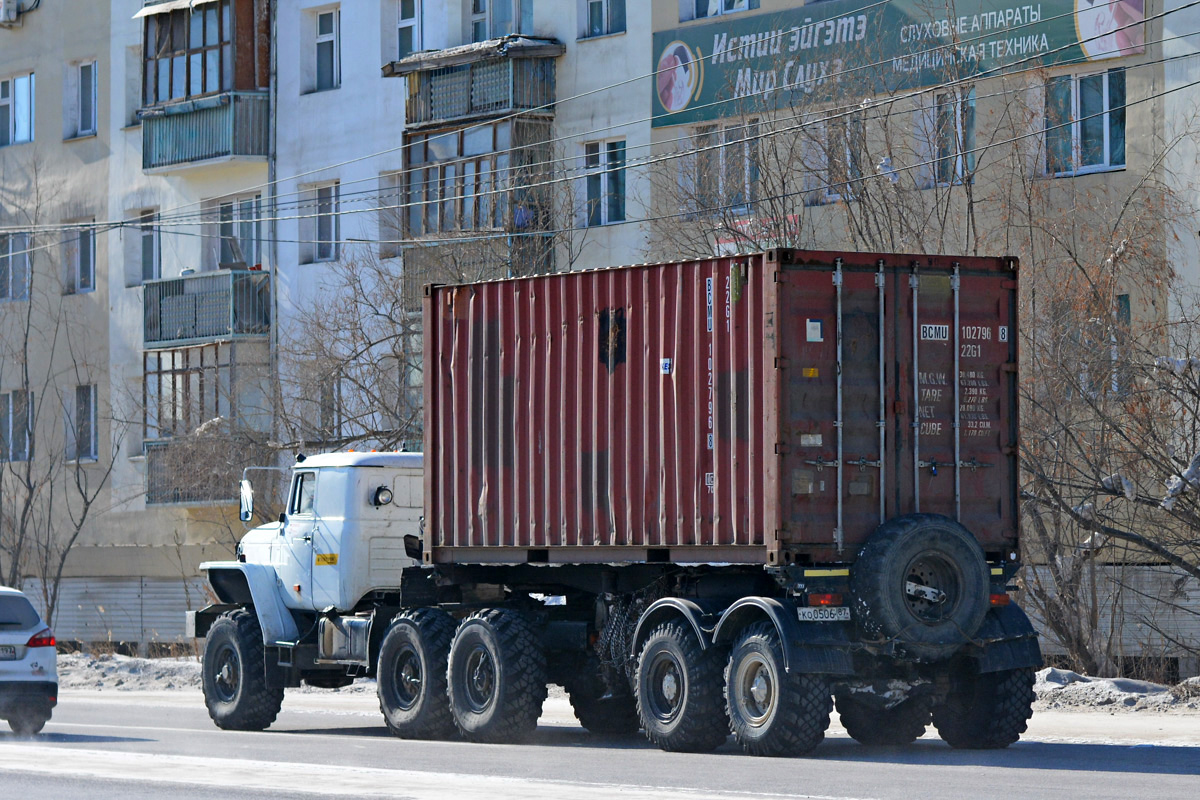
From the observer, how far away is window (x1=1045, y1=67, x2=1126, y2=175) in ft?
90.0

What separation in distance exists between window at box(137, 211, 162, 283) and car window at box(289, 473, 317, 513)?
75.8 ft

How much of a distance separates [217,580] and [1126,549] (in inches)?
417

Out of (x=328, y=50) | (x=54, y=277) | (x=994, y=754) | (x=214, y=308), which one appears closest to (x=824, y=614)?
(x=994, y=754)

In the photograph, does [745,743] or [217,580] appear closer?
[745,743]

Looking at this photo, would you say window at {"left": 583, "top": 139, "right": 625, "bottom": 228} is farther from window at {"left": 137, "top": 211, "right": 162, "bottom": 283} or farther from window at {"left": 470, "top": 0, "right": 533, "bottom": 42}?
window at {"left": 137, "top": 211, "right": 162, "bottom": 283}

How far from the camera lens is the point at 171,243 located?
138ft

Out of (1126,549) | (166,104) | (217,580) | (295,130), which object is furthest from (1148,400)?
(166,104)

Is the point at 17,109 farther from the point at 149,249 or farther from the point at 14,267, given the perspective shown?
the point at 149,249

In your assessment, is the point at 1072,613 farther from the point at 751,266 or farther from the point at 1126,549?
the point at 751,266

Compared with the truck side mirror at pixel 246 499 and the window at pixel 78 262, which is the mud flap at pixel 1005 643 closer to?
the truck side mirror at pixel 246 499

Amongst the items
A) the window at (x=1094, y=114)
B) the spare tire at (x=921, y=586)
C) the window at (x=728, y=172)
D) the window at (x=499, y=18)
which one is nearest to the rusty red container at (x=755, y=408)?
the spare tire at (x=921, y=586)

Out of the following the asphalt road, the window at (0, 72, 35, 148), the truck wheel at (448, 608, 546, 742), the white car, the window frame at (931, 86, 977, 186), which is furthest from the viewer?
the window at (0, 72, 35, 148)

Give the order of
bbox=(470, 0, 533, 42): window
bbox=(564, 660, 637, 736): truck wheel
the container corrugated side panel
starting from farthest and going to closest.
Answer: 1. bbox=(470, 0, 533, 42): window
2. bbox=(564, 660, 637, 736): truck wheel
3. the container corrugated side panel

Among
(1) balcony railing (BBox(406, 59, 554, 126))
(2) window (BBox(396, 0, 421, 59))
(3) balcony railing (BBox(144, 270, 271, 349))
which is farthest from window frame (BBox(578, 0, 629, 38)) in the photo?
(3) balcony railing (BBox(144, 270, 271, 349))
